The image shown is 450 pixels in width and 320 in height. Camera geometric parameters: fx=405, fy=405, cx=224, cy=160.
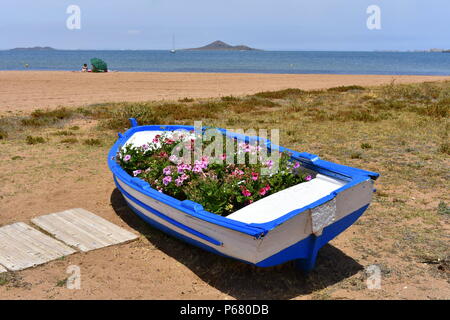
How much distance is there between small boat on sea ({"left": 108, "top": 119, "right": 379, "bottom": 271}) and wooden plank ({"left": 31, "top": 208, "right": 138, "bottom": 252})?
56 centimetres

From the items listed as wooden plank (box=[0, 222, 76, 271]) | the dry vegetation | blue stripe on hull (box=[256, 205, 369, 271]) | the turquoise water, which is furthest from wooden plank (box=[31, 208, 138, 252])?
the turquoise water

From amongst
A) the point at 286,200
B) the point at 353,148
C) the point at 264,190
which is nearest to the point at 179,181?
the point at 264,190

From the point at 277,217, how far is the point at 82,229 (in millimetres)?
3198

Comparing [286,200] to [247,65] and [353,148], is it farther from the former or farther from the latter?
[247,65]

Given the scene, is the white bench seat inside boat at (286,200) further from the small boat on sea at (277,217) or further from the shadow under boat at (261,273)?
the shadow under boat at (261,273)

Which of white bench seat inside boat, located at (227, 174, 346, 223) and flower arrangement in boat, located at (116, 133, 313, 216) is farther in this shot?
flower arrangement in boat, located at (116, 133, 313, 216)

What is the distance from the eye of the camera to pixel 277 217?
175 inches

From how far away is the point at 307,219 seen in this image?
4.16 m

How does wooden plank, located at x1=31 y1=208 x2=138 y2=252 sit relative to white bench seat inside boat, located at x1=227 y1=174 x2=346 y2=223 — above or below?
below

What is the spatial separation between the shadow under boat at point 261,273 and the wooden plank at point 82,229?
0.69 m

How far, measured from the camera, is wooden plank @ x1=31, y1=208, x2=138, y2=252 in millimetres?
5680

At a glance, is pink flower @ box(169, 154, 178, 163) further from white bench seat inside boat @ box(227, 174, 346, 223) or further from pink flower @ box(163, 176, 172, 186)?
white bench seat inside boat @ box(227, 174, 346, 223)
